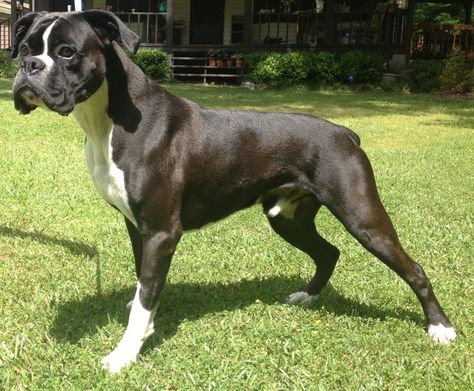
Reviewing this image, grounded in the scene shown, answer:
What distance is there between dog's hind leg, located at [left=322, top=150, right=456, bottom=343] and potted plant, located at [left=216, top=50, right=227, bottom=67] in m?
19.9

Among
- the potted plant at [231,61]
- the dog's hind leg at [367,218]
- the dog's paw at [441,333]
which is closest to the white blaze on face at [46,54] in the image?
the dog's hind leg at [367,218]

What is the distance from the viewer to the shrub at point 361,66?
20.3m

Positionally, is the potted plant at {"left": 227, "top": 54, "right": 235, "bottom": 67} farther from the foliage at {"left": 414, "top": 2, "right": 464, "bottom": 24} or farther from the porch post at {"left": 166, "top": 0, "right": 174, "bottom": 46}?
the foliage at {"left": 414, "top": 2, "right": 464, "bottom": 24}

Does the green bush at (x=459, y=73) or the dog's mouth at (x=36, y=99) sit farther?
the green bush at (x=459, y=73)

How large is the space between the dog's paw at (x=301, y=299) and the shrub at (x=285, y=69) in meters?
17.0

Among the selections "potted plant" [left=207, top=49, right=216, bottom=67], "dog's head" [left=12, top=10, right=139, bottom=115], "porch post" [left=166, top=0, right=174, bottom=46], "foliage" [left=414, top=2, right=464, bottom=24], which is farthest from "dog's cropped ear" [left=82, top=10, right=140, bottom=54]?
"foliage" [left=414, top=2, right=464, bottom=24]

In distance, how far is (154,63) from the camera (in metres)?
22.0

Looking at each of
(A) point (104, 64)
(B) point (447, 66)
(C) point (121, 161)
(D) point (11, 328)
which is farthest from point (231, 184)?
(B) point (447, 66)

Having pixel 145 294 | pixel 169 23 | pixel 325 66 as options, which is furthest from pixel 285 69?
pixel 145 294

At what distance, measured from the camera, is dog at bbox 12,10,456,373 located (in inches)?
113

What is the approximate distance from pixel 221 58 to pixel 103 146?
20.4 metres

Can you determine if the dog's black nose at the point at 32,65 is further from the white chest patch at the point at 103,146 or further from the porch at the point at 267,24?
the porch at the point at 267,24

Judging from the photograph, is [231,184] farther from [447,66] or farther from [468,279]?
Answer: [447,66]

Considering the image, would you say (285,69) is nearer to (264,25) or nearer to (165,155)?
(264,25)
